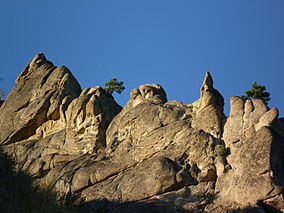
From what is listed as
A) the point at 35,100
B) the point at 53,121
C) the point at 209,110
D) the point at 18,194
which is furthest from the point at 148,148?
the point at 18,194

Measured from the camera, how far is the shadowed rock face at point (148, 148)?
34.3 m

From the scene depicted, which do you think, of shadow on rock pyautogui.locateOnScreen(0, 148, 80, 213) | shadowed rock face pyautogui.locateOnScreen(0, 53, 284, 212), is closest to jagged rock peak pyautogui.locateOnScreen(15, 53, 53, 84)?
shadowed rock face pyautogui.locateOnScreen(0, 53, 284, 212)

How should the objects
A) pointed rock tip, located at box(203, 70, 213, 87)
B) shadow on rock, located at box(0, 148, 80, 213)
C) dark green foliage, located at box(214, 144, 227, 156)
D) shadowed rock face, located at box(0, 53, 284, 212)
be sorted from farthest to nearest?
pointed rock tip, located at box(203, 70, 213, 87) → dark green foliage, located at box(214, 144, 227, 156) → shadowed rock face, located at box(0, 53, 284, 212) → shadow on rock, located at box(0, 148, 80, 213)

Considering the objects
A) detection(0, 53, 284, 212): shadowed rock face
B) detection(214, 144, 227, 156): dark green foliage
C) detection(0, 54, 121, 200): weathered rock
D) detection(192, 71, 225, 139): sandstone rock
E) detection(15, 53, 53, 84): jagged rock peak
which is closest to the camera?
detection(0, 53, 284, 212): shadowed rock face

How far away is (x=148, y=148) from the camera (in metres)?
41.1

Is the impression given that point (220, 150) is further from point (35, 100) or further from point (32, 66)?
point (32, 66)

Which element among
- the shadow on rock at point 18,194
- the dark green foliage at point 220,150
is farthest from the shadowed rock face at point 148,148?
the shadow on rock at point 18,194

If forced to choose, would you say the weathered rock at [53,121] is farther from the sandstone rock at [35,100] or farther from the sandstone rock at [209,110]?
the sandstone rock at [209,110]

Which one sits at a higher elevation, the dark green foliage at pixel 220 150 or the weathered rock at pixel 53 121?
the weathered rock at pixel 53 121

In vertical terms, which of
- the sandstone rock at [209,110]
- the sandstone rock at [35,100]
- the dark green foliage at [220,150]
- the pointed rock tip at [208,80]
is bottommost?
the dark green foliage at [220,150]

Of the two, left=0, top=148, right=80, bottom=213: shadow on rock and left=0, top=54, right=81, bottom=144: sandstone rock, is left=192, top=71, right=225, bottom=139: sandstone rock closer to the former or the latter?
left=0, top=54, right=81, bottom=144: sandstone rock

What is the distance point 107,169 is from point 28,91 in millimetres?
17986

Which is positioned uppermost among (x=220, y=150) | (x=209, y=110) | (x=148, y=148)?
(x=209, y=110)

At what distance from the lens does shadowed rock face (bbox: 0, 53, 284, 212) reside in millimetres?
34344
